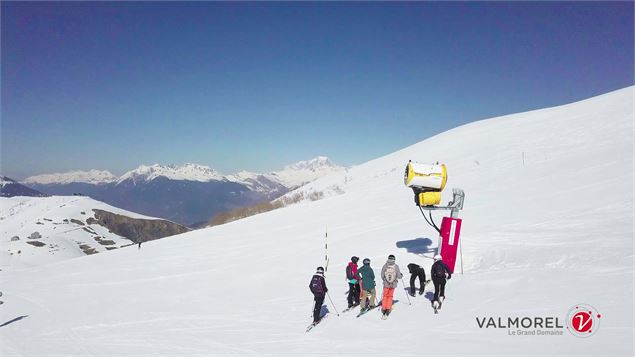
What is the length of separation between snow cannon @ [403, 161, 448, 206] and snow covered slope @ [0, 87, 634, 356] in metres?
2.97

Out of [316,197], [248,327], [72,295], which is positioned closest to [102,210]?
[316,197]

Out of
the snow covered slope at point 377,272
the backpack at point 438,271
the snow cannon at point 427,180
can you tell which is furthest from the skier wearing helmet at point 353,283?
the snow cannon at point 427,180

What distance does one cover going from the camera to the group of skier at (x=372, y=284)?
1007 cm

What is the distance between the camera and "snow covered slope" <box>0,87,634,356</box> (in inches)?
344

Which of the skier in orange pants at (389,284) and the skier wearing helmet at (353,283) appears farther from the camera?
the skier wearing helmet at (353,283)

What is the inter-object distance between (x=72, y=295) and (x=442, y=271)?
16.9m

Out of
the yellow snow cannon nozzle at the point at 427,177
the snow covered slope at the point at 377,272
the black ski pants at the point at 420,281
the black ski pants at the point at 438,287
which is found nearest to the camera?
the snow covered slope at the point at 377,272

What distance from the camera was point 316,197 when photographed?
36.1m

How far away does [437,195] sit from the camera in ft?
41.9

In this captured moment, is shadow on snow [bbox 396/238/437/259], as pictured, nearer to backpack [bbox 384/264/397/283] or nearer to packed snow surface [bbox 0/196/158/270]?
backpack [bbox 384/264/397/283]

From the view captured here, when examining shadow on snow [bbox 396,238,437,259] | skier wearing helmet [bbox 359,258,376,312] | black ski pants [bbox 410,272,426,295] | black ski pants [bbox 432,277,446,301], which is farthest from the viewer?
shadow on snow [bbox 396,238,437,259]

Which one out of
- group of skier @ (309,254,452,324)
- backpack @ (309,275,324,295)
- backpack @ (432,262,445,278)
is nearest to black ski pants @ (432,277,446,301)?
group of skier @ (309,254,452,324)

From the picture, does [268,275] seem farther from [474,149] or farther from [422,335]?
[474,149]

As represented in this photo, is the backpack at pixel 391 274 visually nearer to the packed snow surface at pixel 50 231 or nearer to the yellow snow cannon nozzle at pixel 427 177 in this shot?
the yellow snow cannon nozzle at pixel 427 177
